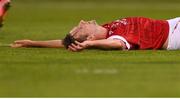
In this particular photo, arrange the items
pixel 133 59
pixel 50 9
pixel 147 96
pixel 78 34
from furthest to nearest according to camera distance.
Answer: pixel 50 9
pixel 78 34
pixel 133 59
pixel 147 96

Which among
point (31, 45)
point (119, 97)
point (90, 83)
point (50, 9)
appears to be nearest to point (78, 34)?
point (31, 45)

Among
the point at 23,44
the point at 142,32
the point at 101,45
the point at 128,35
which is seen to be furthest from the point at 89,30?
the point at 23,44

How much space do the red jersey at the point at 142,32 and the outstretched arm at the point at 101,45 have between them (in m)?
0.12

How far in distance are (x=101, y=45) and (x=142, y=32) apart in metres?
0.58

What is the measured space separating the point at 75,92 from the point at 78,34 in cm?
291

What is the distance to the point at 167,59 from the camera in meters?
8.68

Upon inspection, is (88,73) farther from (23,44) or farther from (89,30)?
(23,44)

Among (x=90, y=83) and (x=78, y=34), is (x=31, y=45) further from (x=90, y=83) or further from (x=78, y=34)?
(x=90, y=83)

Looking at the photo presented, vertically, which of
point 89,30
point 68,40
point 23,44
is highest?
point 89,30

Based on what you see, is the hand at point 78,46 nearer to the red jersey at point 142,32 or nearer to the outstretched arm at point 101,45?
the outstretched arm at point 101,45

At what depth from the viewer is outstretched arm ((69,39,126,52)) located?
9.21 m

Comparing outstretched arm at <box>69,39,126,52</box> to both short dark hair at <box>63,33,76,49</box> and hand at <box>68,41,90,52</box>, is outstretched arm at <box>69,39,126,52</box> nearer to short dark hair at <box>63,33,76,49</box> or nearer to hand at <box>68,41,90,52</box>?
hand at <box>68,41,90,52</box>

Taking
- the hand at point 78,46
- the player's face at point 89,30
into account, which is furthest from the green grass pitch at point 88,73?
the player's face at point 89,30

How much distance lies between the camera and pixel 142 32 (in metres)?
9.55
